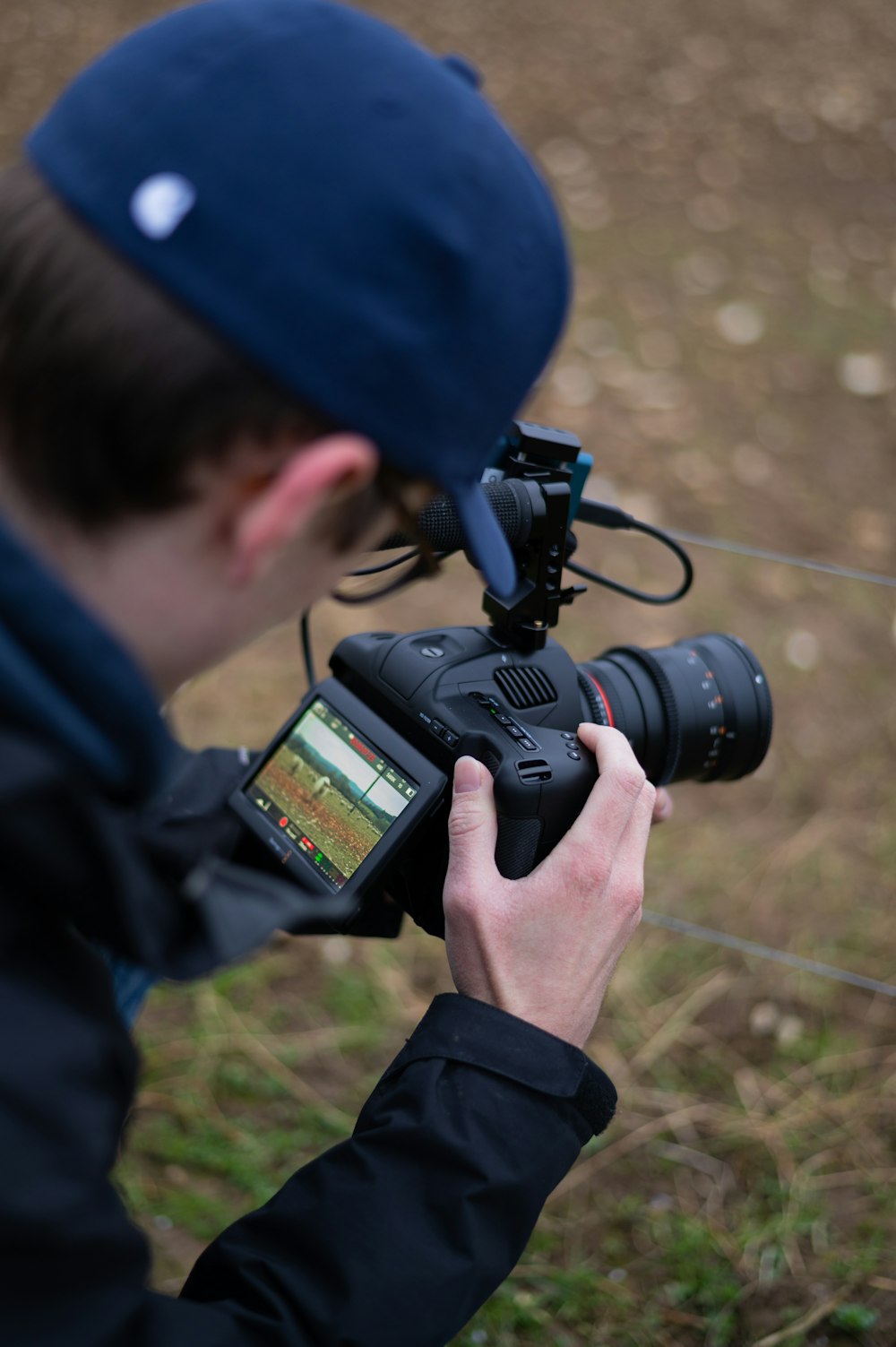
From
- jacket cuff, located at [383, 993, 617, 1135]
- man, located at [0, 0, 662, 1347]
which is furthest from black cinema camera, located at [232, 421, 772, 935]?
man, located at [0, 0, 662, 1347]

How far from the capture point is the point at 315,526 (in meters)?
0.74

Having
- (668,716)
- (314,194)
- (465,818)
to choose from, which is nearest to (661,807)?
(668,716)

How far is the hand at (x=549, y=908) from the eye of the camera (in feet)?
3.17

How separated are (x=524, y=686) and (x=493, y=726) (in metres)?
0.08

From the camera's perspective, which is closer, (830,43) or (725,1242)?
(725,1242)

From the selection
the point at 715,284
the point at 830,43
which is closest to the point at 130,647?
the point at 715,284

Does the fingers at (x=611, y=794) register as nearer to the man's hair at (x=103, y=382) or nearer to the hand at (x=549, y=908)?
the hand at (x=549, y=908)

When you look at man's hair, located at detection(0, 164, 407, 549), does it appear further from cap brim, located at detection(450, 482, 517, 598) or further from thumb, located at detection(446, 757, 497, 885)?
thumb, located at detection(446, 757, 497, 885)

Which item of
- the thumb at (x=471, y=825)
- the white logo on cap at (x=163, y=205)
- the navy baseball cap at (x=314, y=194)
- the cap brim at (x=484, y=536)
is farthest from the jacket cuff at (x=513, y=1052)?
the white logo on cap at (x=163, y=205)

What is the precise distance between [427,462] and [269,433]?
109 mm

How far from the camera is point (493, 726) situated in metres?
1.11

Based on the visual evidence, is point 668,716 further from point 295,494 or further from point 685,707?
point 295,494

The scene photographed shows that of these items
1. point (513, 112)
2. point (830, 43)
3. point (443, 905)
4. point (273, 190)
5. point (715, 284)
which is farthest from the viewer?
point (830, 43)

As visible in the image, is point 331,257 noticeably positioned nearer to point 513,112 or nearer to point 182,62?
point 182,62
